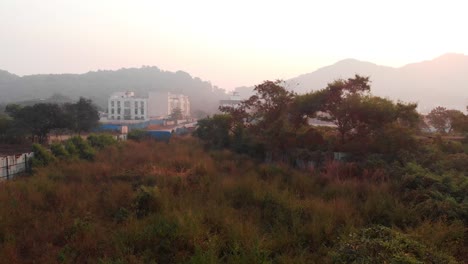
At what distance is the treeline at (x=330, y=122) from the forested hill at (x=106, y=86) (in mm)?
99047

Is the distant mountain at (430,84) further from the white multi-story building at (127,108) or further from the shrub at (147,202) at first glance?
the shrub at (147,202)

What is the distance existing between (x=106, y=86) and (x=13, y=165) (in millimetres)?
161457

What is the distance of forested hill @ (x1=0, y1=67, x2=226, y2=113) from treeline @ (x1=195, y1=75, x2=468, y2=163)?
99.0 m

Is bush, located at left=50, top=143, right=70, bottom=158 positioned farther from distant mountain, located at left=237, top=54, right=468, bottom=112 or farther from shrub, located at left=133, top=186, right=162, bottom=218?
distant mountain, located at left=237, top=54, right=468, bottom=112

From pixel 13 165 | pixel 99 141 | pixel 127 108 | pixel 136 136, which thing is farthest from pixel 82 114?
pixel 127 108

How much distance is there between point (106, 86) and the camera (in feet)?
528

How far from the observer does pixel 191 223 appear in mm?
5648

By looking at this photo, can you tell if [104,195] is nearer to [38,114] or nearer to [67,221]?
[67,221]

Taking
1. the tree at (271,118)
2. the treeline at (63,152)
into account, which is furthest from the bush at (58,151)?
the tree at (271,118)

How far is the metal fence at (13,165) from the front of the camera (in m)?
11.3

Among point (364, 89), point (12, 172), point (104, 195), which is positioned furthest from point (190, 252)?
point (364, 89)

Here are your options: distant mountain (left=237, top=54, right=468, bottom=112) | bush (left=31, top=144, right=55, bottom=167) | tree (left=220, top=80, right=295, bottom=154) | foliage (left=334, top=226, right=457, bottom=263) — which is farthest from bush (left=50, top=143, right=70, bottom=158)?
distant mountain (left=237, top=54, right=468, bottom=112)

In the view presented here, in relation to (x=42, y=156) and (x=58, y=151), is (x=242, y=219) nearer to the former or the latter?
(x=42, y=156)

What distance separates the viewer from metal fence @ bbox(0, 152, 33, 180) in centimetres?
1134
